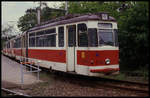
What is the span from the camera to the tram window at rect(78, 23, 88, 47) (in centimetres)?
1060

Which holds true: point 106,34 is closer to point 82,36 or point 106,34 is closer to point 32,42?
point 82,36

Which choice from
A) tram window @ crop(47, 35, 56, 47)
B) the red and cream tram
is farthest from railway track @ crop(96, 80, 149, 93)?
tram window @ crop(47, 35, 56, 47)

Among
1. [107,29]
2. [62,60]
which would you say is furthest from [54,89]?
[107,29]

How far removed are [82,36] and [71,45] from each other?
880 mm

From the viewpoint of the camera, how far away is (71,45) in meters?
11.4

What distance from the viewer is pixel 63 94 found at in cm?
860

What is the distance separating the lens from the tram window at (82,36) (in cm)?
1060

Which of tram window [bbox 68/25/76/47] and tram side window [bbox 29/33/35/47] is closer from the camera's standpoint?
tram window [bbox 68/25/76/47]

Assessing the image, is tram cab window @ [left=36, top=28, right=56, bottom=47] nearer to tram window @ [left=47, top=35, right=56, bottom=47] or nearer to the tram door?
tram window @ [left=47, top=35, right=56, bottom=47]

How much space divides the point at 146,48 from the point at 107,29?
2184 millimetres

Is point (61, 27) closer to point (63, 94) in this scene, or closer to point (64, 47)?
point (64, 47)

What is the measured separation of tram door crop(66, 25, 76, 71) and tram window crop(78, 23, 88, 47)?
383 millimetres

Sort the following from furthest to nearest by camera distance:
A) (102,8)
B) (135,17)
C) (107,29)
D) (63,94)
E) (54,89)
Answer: (102,8)
(135,17)
(107,29)
(54,89)
(63,94)

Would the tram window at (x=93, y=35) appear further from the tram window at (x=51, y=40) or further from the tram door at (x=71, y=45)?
the tram window at (x=51, y=40)
